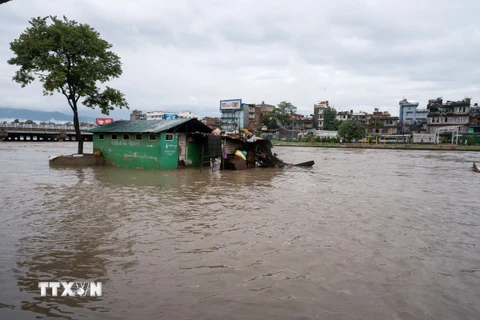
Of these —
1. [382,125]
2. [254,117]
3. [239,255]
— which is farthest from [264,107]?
[239,255]

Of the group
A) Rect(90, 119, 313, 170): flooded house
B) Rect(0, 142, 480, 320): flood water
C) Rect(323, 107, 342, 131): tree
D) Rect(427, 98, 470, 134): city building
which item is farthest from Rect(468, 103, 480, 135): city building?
Rect(0, 142, 480, 320): flood water

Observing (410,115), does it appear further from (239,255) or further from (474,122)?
(239,255)

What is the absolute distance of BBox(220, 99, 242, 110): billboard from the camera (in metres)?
80.4

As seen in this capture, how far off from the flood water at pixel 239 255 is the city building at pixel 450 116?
6427 centimetres

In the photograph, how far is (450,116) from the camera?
65750 mm

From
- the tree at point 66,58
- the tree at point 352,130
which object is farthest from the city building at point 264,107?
the tree at point 66,58

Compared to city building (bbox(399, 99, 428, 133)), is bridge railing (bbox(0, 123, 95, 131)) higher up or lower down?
lower down

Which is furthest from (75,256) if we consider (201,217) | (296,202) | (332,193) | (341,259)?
(332,193)

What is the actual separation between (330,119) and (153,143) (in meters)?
70.9

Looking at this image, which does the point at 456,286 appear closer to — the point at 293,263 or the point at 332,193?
the point at 293,263

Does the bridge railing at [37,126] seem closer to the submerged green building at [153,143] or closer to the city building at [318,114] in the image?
the submerged green building at [153,143]

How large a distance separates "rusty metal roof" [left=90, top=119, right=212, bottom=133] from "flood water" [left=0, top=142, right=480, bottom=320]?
7935 mm

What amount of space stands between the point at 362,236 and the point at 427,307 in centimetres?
273

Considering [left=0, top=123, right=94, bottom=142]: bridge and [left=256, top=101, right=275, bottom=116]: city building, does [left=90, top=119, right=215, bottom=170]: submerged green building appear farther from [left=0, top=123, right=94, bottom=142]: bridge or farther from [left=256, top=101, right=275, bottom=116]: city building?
[left=256, top=101, right=275, bottom=116]: city building
